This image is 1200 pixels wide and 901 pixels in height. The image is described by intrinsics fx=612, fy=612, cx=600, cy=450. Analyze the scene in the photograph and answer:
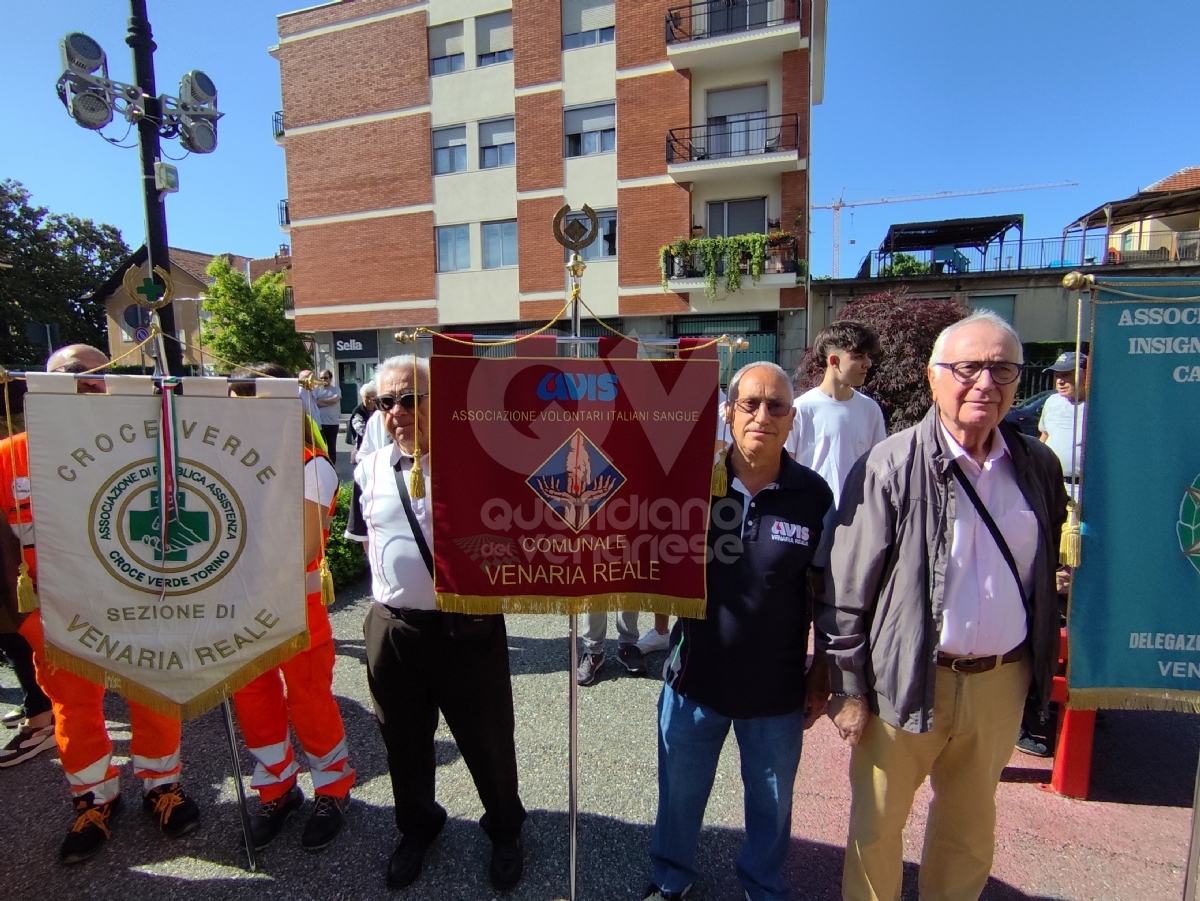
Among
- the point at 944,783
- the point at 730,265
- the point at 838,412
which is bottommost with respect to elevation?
the point at 944,783

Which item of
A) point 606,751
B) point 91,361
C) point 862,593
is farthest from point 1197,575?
point 91,361

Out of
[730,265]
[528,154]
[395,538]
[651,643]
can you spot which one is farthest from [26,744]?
[528,154]

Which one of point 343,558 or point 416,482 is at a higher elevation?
point 416,482

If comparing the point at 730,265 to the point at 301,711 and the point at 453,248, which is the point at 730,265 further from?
the point at 301,711

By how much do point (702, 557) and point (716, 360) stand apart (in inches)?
27.1

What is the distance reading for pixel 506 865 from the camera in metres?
2.41

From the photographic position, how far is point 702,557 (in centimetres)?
208

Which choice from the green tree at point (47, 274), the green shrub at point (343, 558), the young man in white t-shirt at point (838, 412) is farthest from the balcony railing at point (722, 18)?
the green tree at point (47, 274)

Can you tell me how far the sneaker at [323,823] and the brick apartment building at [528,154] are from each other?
14505 millimetres

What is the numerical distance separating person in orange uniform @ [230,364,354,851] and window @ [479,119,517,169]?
19.0 meters

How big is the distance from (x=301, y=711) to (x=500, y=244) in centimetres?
1895

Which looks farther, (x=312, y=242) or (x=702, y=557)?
(x=312, y=242)

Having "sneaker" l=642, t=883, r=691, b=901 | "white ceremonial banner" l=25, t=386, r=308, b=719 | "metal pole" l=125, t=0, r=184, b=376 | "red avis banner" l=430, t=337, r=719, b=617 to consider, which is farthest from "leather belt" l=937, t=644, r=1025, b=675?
"metal pole" l=125, t=0, r=184, b=376

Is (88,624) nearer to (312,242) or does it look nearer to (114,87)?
(114,87)
